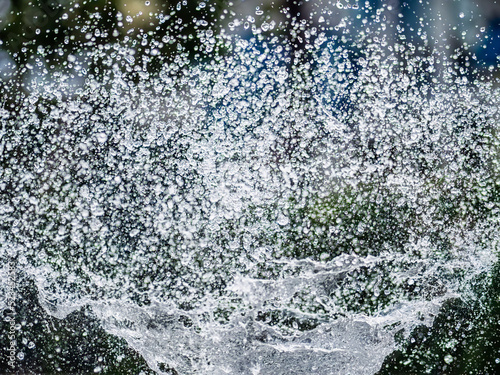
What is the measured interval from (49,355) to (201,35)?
125 inches

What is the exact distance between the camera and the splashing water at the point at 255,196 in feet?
8.70

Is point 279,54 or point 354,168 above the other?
point 279,54

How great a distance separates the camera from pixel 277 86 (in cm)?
324

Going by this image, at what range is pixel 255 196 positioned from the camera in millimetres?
2803

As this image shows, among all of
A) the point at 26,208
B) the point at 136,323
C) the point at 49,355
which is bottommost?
the point at 49,355

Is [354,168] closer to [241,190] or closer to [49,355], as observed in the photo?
[241,190]

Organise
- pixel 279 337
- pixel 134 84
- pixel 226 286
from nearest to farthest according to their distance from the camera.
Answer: pixel 279 337 < pixel 226 286 < pixel 134 84

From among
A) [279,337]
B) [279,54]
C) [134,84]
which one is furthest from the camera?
[279,54]

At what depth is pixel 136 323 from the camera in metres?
2.47

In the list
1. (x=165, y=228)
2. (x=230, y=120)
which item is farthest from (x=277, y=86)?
(x=165, y=228)

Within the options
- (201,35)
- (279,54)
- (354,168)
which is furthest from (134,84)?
A: (201,35)

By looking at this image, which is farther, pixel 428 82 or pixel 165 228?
pixel 428 82

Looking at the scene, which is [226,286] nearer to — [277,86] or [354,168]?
[354,168]

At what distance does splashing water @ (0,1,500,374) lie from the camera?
2650mm
